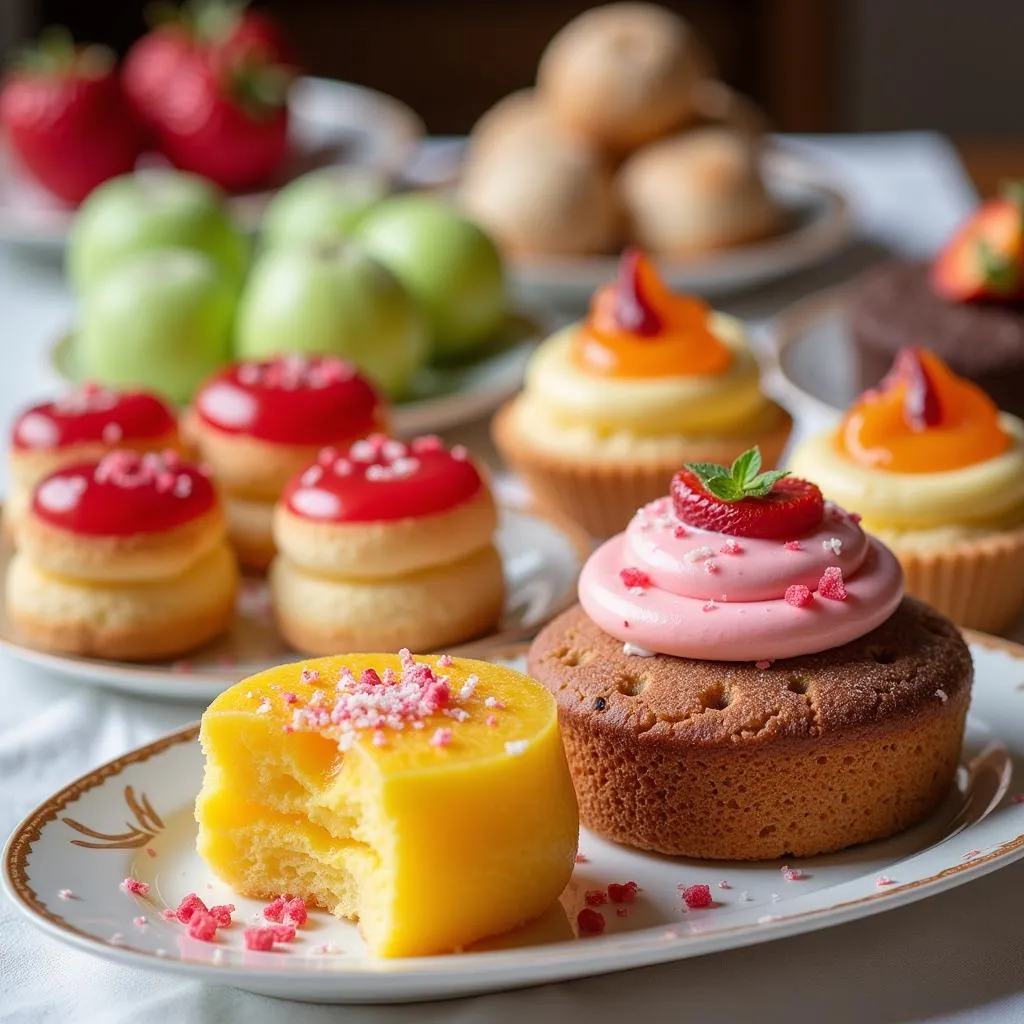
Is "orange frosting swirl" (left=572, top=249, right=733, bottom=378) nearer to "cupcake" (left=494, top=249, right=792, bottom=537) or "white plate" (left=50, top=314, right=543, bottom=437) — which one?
"cupcake" (left=494, top=249, right=792, bottom=537)

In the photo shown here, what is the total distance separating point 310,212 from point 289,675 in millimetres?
1453

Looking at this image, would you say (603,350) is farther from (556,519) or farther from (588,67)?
(588,67)

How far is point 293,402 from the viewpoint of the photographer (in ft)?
5.82

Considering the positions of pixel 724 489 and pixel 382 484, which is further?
pixel 382 484

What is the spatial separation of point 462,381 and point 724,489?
1.08 m

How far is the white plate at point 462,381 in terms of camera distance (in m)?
2.11

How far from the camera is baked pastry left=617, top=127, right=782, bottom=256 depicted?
2.53 m

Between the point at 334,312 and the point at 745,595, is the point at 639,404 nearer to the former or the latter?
the point at 334,312

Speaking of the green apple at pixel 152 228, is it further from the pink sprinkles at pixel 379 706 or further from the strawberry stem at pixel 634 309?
the pink sprinkles at pixel 379 706

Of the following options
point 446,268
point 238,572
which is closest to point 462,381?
point 446,268

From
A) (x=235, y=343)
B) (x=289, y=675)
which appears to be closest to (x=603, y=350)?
(x=235, y=343)

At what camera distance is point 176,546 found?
5.14 ft

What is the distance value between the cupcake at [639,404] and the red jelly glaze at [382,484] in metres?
0.24

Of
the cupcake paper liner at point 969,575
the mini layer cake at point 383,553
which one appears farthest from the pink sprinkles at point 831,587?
the mini layer cake at point 383,553
